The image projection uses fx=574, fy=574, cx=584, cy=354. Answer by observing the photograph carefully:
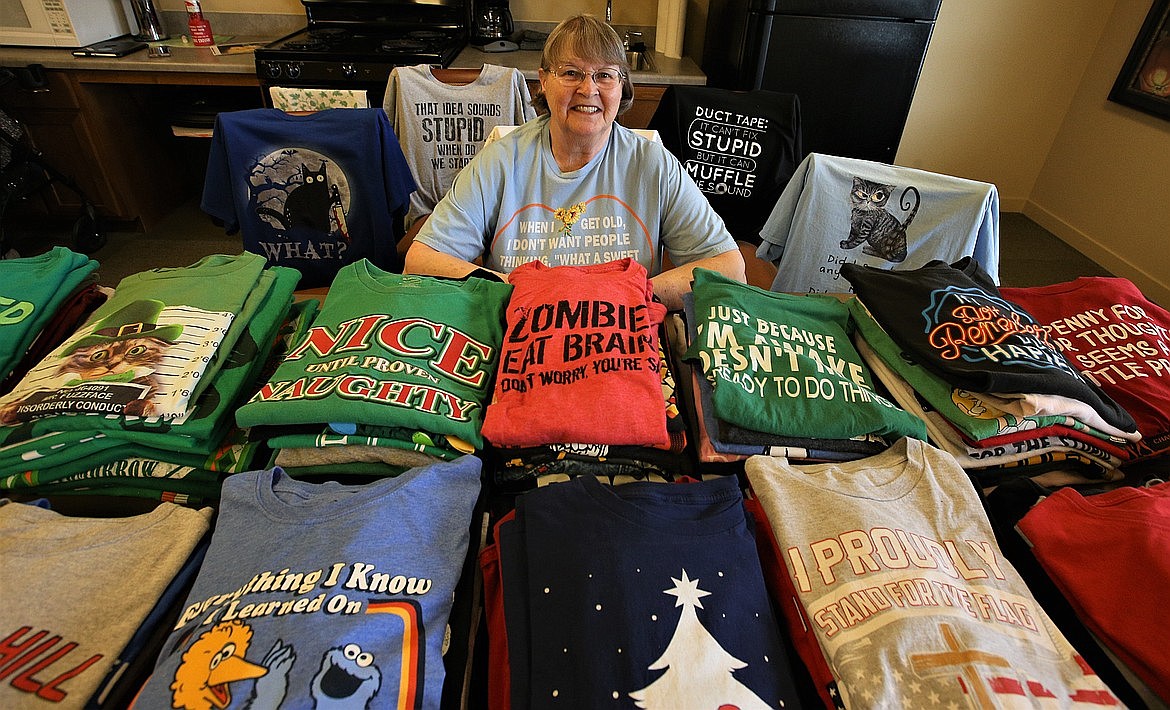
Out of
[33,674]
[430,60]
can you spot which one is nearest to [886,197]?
[33,674]

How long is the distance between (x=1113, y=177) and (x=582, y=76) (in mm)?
3665

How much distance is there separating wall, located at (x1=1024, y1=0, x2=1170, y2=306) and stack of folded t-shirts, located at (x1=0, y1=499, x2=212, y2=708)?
426 centimetres

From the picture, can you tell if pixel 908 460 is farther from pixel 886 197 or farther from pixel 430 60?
pixel 430 60

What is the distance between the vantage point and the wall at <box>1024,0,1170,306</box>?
10.0ft

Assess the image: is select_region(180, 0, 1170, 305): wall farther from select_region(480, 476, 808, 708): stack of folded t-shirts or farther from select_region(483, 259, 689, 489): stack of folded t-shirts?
select_region(480, 476, 808, 708): stack of folded t-shirts

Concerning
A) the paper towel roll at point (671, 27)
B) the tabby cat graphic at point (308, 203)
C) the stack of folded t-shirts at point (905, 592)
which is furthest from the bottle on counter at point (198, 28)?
the stack of folded t-shirts at point (905, 592)

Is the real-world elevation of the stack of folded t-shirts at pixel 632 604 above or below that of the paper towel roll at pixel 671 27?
below

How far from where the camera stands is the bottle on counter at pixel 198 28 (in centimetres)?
302

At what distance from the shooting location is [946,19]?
3.43m

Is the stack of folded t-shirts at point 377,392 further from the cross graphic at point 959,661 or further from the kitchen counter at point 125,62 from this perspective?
the kitchen counter at point 125,62

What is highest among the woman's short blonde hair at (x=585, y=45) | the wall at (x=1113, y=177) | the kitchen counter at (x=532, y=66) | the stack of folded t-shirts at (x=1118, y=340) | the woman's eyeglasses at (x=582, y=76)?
the woman's short blonde hair at (x=585, y=45)

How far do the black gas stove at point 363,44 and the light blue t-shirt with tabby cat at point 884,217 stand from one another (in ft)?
6.74

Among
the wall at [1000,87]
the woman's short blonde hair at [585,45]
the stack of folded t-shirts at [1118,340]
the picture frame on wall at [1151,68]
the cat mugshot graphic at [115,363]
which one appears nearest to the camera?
the cat mugshot graphic at [115,363]

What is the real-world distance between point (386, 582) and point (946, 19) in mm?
4309
